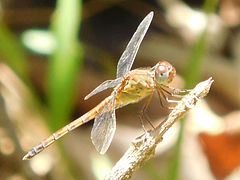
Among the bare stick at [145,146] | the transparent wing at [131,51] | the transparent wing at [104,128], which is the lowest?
the bare stick at [145,146]

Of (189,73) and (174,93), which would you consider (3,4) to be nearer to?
(189,73)

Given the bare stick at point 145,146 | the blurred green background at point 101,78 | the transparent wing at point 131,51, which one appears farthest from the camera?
the blurred green background at point 101,78

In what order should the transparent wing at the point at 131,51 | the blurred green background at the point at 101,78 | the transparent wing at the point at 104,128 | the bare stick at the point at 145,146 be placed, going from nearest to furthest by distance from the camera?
the bare stick at the point at 145,146 → the transparent wing at the point at 104,128 → the transparent wing at the point at 131,51 → the blurred green background at the point at 101,78

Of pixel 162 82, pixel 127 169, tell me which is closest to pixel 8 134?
pixel 162 82

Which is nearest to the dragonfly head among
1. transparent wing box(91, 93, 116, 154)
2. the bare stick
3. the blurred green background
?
transparent wing box(91, 93, 116, 154)

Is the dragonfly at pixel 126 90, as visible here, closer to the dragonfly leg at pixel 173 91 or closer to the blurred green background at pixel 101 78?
the dragonfly leg at pixel 173 91

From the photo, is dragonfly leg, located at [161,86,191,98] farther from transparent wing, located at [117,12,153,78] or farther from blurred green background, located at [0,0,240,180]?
blurred green background, located at [0,0,240,180]

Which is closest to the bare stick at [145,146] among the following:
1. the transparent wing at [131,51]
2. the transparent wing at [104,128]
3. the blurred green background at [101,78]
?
the transparent wing at [104,128]

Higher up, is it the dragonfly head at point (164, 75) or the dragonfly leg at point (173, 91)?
the dragonfly head at point (164, 75)
